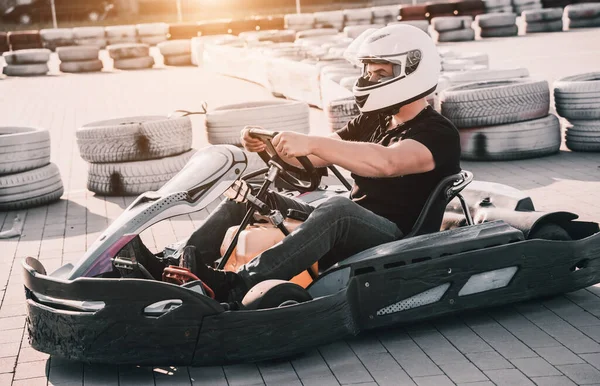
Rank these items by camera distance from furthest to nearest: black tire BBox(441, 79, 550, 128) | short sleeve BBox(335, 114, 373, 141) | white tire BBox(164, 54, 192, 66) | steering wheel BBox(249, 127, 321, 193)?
1. white tire BBox(164, 54, 192, 66)
2. black tire BBox(441, 79, 550, 128)
3. short sleeve BBox(335, 114, 373, 141)
4. steering wheel BBox(249, 127, 321, 193)

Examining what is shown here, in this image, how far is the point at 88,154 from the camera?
6633mm

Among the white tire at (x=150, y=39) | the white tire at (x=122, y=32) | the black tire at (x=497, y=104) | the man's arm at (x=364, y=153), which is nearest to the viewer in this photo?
the man's arm at (x=364, y=153)

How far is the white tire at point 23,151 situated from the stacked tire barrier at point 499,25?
552 inches

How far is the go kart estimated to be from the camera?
3.15m

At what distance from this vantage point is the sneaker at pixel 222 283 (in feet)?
11.1

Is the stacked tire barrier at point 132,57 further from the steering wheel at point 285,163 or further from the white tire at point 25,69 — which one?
the steering wheel at point 285,163

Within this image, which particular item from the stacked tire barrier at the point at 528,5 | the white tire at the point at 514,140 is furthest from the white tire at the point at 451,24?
the white tire at the point at 514,140

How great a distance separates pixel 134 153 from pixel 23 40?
16.1 meters

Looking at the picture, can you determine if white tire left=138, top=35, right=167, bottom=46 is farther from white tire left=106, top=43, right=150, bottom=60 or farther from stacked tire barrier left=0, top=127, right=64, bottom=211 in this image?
stacked tire barrier left=0, top=127, right=64, bottom=211

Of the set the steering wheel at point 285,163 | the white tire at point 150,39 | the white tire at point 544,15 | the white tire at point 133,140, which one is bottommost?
the white tire at point 150,39

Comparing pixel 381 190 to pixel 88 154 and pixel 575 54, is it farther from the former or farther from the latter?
pixel 575 54

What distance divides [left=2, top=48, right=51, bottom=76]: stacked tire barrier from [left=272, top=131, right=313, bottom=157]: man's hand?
48.9ft

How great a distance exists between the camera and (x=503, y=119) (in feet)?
22.4

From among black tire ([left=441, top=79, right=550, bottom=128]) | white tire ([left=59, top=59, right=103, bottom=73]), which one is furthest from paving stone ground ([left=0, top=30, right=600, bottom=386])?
white tire ([left=59, top=59, right=103, bottom=73])
